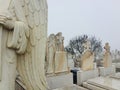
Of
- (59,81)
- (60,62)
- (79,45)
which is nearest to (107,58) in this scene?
(60,62)

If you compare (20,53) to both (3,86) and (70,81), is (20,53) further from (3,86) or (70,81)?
(70,81)

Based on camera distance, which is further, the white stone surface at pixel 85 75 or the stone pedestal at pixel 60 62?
the white stone surface at pixel 85 75

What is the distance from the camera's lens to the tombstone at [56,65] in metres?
6.54

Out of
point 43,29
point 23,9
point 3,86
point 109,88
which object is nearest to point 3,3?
point 23,9

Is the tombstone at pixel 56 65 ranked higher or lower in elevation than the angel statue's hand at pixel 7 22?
lower

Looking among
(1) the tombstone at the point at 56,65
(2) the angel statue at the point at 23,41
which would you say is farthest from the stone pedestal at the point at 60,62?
(2) the angel statue at the point at 23,41

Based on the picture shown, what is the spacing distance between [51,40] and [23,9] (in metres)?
3.78

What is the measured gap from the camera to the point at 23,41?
2.95 meters

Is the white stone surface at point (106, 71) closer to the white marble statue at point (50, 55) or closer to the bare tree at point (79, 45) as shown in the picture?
the white marble statue at point (50, 55)

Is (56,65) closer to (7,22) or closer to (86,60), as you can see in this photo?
(86,60)

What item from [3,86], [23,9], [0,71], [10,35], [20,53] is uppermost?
[23,9]

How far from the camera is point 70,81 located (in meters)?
7.20

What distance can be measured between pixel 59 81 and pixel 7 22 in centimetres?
416

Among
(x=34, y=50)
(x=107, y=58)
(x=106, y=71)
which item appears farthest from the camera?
(x=107, y=58)
